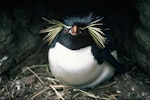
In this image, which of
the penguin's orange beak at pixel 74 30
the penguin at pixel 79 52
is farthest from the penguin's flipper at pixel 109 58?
the penguin's orange beak at pixel 74 30

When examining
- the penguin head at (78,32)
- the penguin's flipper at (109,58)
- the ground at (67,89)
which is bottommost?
the ground at (67,89)

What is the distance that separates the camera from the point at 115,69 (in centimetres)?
247

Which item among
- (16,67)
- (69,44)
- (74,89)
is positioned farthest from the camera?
(16,67)

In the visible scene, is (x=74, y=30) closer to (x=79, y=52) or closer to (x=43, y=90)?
(x=79, y=52)

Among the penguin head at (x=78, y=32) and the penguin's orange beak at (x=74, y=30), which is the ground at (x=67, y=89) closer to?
the penguin head at (x=78, y=32)

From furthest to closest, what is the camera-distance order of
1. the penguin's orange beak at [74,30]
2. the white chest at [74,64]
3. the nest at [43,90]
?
the nest at [43,90]
the white chest at [74,64]
the penguin's orange beak at [74,30]

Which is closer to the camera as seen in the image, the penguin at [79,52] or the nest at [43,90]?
the penguin at [79,52]

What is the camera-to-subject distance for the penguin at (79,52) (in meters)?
2.20

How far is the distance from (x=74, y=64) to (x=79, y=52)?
0.08 meters

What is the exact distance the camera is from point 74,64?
223 centimetres

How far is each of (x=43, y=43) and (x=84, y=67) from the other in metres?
0.50

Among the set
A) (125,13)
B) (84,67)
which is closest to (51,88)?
(84,67)

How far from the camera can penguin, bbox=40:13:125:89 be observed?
220 cm

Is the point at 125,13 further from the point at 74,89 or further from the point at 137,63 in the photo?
the point at 74,89
